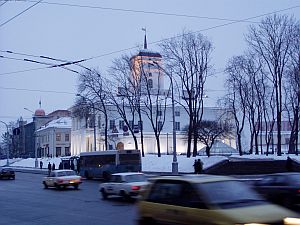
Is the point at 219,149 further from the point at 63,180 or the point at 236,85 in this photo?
the point at 63,180

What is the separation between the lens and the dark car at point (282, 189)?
18188 millimetres

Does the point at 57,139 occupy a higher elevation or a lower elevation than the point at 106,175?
higher

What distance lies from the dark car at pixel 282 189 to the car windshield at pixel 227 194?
812 cm

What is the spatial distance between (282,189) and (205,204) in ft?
31.3

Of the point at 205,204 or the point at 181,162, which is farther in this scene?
the point at 181,162

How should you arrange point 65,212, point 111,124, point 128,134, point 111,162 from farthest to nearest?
point 111,124 < point 128,134 < point 111,162 < point 65,212

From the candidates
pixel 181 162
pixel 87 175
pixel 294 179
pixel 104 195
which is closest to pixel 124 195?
pixel 104 195

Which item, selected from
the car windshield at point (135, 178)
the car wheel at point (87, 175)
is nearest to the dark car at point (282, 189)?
the car windshield at point (135, 178)

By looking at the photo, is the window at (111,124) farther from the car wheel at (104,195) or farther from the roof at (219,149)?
the car wheel at (104,195)

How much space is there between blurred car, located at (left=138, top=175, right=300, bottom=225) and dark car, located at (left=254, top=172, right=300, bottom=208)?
7.99 metres

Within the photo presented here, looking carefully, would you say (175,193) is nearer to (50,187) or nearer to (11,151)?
(50,187)

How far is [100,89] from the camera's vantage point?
66.2m

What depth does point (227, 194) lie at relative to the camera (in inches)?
403

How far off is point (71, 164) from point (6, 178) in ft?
30.9
